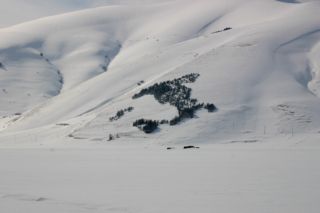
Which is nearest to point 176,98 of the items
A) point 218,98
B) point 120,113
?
point 218,98

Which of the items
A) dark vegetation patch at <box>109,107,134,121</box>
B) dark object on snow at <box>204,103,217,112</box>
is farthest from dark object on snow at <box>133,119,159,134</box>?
dark object on snow at <box>204,103,217,112</box>

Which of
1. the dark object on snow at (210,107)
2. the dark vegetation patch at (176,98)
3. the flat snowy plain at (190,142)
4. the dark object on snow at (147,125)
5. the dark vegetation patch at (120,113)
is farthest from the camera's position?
the dark vegetation patch at (120,113)

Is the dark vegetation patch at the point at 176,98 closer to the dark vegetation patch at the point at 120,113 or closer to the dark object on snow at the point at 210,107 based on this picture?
the dark object on snow at the point at 210,107

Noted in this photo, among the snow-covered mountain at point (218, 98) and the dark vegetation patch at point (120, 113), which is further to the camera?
the dark vegetation patch at point (120, 113)

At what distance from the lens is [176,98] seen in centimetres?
13438

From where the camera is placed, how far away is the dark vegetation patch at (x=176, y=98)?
12041 centimetres

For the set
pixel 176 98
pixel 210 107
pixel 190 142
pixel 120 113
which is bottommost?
pixel 190 142

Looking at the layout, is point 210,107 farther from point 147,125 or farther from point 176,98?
point 147,125

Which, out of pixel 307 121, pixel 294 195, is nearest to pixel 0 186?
pixel 294 195

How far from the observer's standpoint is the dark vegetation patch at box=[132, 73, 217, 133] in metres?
120

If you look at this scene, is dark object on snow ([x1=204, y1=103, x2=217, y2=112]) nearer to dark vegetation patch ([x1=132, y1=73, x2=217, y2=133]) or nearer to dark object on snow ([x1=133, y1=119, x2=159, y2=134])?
dark vegetation patch ([x1=132, y1=73, x2=217, y2=133])

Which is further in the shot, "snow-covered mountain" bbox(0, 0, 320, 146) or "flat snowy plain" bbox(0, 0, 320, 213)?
"snow-covered mountain" bbox(0, 0, 320, 146)

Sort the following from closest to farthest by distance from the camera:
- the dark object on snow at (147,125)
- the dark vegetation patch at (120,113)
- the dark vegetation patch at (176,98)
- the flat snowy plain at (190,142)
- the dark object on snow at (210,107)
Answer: the flat snowy plain at (190,142)
the dark object on snow at (147,125)
the dark vegetation patch at (176,98)
the dark object on snow at (210,107)
the dark vegetation patch at (120,113)

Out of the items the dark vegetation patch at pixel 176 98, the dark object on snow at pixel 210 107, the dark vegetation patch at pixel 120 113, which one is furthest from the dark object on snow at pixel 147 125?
the dark object on snow at pixel 210 107
